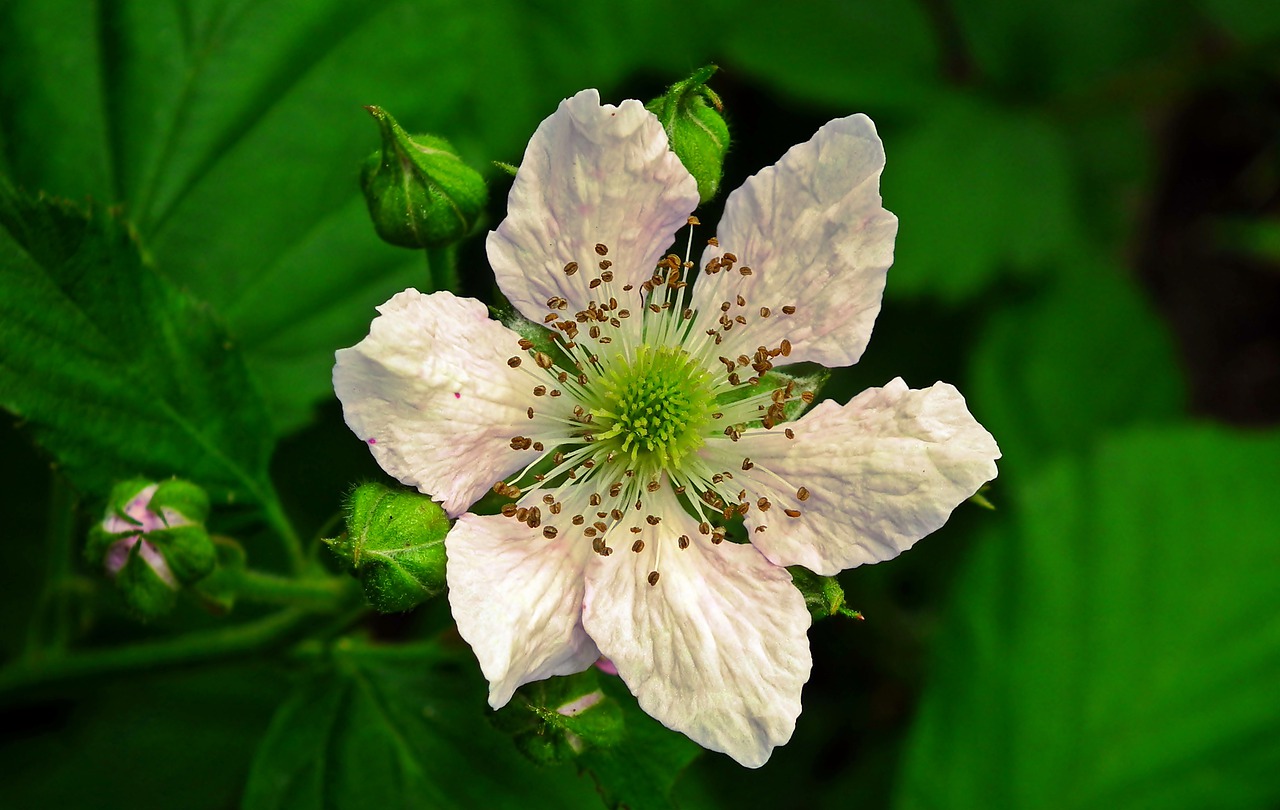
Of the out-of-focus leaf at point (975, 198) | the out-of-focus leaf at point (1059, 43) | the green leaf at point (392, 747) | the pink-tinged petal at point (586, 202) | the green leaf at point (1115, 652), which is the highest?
the pink-tinged petal at point (586, 202)

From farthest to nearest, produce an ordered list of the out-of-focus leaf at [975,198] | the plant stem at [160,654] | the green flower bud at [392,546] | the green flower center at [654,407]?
the out-of-focus leaf at [975,198] → the plant stem at [160,654] → the green flower center at [654,407] → the green flower bud at [392,546]

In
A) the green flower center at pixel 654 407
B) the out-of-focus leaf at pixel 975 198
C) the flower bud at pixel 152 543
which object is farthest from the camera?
the out-of-focus leaf at pixel 975 198

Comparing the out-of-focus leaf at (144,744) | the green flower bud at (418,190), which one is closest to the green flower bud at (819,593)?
the green flower bud at (418,190)

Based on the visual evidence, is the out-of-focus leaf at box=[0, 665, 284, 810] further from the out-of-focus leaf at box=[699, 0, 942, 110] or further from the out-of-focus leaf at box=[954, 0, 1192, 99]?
the out-of-focus leaf at box=[954, 0, 1192, 99]

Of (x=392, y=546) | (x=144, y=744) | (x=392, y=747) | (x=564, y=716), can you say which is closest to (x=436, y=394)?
(x=392, y=546)

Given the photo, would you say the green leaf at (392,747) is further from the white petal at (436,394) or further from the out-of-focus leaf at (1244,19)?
the out-of-focus leaf at (1244,19)

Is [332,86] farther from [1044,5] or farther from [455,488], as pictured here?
[1044,5]

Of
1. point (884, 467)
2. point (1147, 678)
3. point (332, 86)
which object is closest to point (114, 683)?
point (332, 86)

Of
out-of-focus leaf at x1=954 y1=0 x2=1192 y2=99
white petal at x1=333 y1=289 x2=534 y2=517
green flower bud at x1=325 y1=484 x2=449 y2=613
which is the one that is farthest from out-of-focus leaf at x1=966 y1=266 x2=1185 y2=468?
green flower bud at x1=325 y1=484 x2=449 y2=613
